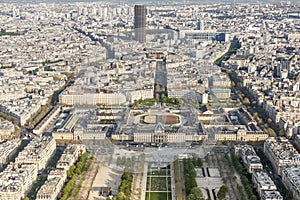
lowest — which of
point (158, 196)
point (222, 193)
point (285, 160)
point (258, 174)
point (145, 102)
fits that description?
point (158, 196)

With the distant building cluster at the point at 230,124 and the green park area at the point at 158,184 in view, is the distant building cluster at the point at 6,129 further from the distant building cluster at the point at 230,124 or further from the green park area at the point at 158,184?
the distant building cluster at the point at 230,124

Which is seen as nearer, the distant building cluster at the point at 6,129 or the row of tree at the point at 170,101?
the distant building cluster at the point at 6,129

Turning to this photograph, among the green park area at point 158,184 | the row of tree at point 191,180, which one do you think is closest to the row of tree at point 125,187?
the green park area at point 158,184

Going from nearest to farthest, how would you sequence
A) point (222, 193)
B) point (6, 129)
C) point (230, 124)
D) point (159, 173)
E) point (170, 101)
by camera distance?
point (222, 193) < point (159, 173) < point (6, 129) < point (230, 124) < point (170, 101)

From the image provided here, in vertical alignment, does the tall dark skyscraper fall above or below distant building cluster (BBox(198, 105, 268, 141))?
above

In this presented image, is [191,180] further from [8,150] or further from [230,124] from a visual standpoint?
[8,150]

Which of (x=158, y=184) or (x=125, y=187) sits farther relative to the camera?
(x=158, y=184)

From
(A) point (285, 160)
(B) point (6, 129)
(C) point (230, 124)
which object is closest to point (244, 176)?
(A) point (285, 160)

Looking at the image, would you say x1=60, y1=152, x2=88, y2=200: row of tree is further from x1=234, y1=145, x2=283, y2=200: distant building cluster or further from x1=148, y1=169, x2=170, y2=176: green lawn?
x1=234, y1=145, x2=283, y2=200: distant building cluster

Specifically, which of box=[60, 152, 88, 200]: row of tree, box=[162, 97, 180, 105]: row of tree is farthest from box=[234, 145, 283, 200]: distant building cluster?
box=[162, 97, 180, 105]: row of tree
